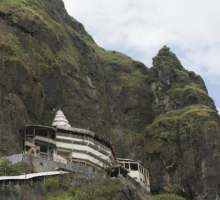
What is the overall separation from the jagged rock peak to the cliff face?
0.22 metres

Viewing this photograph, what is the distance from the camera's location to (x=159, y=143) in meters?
98.3

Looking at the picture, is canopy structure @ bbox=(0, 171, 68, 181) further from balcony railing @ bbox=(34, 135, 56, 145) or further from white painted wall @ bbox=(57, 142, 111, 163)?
white painted wall @ bbox=(57, 142, 111, 163)

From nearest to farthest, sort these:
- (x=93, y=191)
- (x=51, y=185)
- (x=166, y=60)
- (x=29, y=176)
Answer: (x=29, y=176), (x=51, y=185), (x=93, y=191), (x=166, y=60)

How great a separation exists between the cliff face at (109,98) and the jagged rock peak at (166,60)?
218 millimetres

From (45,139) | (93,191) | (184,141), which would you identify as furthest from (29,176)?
(184,141)

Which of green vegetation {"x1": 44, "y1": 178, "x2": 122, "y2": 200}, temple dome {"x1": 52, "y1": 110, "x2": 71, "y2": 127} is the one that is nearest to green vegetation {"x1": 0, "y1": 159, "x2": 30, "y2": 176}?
green vegetation {"x1": 44, "y1": 178, "x2": 122, "y2": 200}

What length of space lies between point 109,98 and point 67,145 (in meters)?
42.4

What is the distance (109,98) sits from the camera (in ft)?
385

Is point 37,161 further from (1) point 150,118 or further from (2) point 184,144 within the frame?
(1) point 150,118

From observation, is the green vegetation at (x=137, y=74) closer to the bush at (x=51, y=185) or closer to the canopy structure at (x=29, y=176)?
the canopy structure at (x=29, y=176)

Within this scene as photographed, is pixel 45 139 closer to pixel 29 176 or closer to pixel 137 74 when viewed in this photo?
pixel 29 176

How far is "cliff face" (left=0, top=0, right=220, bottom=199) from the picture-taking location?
82000 mm

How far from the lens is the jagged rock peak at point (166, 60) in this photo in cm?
11606

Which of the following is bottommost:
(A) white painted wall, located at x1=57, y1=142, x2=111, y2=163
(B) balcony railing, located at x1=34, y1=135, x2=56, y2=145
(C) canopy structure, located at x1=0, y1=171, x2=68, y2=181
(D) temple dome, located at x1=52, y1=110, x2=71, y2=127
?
(C) canopy structure, located at x1=0, y1=171, x2=68, y2=181
